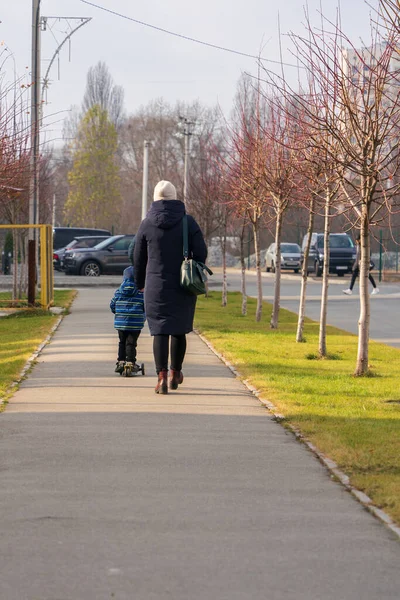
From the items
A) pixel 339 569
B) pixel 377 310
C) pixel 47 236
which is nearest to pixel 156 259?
pixel 339 569

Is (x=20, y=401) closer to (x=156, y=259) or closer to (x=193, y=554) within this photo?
(x=156, y=259)

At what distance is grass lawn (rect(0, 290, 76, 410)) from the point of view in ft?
39.0

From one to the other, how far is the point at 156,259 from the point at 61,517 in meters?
4.97

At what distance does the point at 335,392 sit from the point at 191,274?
183 cm

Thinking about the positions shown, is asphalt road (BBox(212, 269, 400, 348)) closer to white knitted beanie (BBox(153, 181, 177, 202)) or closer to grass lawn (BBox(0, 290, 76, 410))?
grass lawn (BBox(0, 290, 76, 410))

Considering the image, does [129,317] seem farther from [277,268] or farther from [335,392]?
[277,268]

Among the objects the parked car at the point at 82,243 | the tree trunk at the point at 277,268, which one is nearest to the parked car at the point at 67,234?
the parked car at the point at 82,243

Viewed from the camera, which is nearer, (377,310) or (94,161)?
(377,310)

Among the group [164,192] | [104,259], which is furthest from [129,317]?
[104,259]

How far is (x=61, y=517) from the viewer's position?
5.54 m

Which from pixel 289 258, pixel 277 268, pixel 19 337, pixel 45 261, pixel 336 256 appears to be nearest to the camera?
pixel 19 337

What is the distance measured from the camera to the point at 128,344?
1158cm

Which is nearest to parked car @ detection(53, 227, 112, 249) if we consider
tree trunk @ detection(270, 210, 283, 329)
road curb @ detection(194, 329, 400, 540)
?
tree trunk @ detection(270, 210, 283, 329)

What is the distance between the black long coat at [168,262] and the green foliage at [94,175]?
70.7 m
